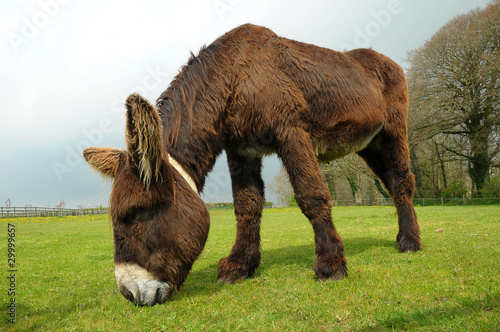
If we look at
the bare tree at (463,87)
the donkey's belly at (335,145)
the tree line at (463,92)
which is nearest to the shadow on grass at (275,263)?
the donkey's belly at (335,145)

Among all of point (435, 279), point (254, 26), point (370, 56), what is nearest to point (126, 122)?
point (254, 26)

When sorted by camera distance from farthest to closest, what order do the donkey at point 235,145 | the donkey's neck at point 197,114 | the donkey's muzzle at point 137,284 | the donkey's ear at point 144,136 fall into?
the donkey's neck at point 197,114 < the donkey at point 235,145 < the donkey's muzzle at point 137,284 < the donkey's ear at point 144,136

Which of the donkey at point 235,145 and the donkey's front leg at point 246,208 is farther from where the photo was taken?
the donkey's front leg at point 246,208

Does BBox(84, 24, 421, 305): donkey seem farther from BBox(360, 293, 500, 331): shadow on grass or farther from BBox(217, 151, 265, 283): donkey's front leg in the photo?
BBox(360, 293, 500, 331): shadow on grass

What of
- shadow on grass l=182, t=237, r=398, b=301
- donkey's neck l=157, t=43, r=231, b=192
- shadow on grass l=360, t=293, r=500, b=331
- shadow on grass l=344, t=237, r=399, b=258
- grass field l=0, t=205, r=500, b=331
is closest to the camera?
shadow on grass l=360, t=293, r=500, b=331

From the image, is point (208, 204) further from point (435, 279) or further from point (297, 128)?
point (435, 279)

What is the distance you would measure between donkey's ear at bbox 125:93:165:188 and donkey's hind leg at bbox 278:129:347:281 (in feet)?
5.26

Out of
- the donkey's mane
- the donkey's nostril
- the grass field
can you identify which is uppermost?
the donkey's mane

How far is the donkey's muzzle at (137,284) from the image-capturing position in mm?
2994

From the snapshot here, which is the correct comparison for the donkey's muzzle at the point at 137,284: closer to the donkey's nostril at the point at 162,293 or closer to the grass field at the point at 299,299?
the donkey's nostril at the point at 162,293

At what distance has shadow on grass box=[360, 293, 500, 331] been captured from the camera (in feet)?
7.31

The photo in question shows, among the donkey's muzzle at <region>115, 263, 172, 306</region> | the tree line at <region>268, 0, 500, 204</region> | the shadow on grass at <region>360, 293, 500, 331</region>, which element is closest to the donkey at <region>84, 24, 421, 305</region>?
the donkey's muzzle at <region>115, 263, 172, 306</region>

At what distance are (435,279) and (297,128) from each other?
2220 millimetres

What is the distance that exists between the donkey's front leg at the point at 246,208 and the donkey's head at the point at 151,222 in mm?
1289
